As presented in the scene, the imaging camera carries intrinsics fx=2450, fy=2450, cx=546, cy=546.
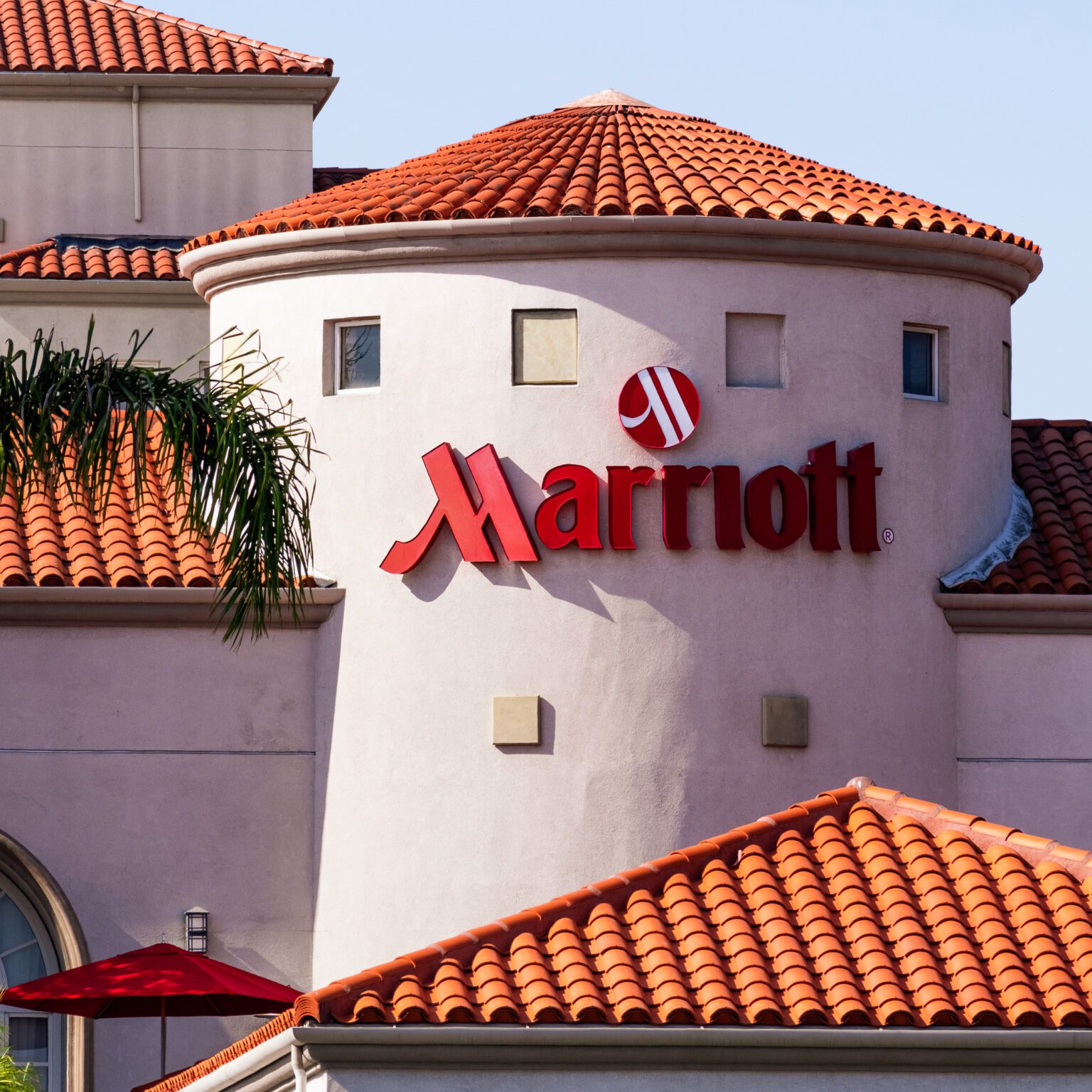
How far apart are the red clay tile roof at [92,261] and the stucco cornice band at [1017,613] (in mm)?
14710

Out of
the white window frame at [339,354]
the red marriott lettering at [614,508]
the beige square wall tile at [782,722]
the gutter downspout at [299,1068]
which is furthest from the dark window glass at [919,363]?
the gutter downspout at [299,1068]

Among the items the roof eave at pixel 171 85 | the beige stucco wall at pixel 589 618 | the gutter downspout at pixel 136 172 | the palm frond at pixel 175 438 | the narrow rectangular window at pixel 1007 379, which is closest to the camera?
the palm frond at pixel 175 438

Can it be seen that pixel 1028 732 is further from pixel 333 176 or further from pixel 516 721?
pixel 333 176

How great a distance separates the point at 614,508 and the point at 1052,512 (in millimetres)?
6233

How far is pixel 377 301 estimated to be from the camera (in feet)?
88.7

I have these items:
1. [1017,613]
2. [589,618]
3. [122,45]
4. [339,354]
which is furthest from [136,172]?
[1017,613]

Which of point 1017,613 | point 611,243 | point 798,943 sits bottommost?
point 798,943

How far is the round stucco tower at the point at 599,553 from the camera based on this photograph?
2612cm

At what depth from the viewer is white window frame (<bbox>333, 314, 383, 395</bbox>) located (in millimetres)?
27094

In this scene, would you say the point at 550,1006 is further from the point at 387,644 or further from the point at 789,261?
the point at 789,261

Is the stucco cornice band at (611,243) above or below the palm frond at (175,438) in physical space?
above

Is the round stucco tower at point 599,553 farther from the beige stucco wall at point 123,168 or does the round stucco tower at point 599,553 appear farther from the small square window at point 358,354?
the beige stucco wall at point 123,168

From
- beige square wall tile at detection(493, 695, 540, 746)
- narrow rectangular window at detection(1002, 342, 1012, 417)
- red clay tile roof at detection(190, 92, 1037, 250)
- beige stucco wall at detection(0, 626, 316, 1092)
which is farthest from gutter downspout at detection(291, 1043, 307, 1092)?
narrow rectangular window at detection(1002, 342, 1012, 417)

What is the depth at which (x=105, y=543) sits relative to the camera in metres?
28.1
